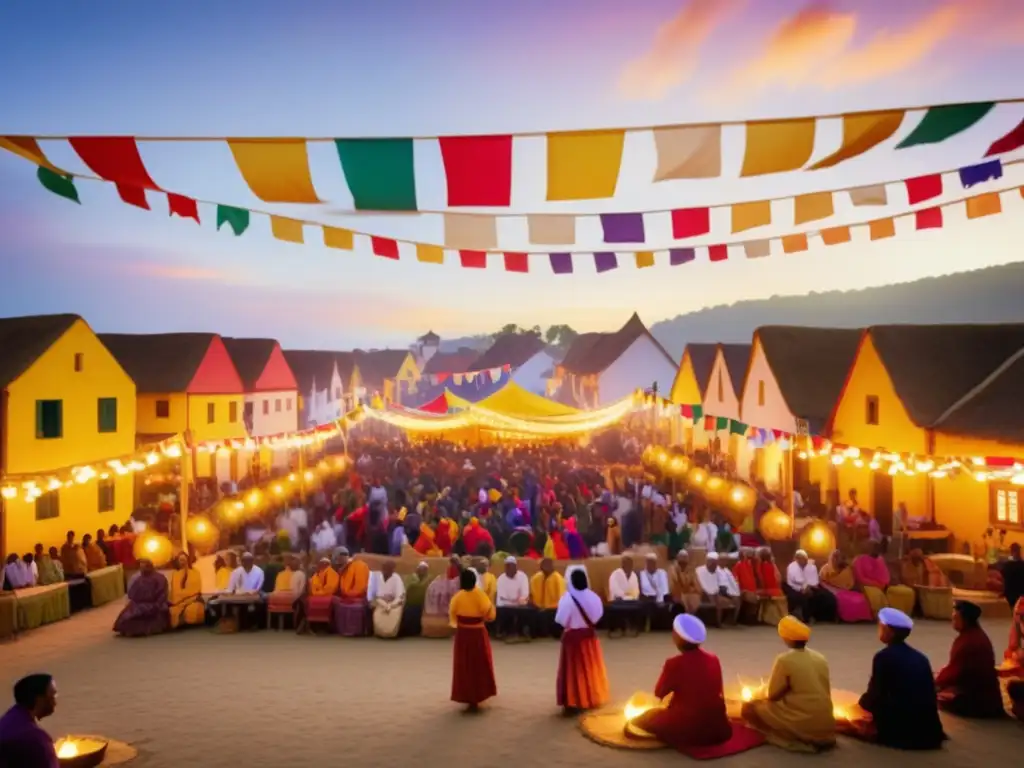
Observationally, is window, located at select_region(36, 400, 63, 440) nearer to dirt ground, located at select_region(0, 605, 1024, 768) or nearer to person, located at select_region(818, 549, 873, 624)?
dirt ground, located at select_region(0, 605, 1024, 768)

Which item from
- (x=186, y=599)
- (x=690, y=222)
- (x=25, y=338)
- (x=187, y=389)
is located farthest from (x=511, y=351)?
(x=690, y=222)

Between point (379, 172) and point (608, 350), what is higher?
point (608, 350)

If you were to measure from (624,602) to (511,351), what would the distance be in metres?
65.2

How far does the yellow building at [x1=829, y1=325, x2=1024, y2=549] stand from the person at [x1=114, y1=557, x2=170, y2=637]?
13975 millimetres

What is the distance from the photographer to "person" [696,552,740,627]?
539 inches

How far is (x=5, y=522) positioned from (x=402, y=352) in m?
55.9

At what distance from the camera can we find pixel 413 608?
1357cm

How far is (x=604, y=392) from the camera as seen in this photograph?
2058 inches

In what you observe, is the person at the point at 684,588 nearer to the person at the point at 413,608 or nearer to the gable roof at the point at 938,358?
the person at the point at 413,608

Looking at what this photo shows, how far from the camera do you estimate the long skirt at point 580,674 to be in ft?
31.5

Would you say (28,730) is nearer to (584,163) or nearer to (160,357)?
(584,163)

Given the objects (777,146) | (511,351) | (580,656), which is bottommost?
(580,656)

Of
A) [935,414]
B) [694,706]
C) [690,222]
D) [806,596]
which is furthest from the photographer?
[935,414]

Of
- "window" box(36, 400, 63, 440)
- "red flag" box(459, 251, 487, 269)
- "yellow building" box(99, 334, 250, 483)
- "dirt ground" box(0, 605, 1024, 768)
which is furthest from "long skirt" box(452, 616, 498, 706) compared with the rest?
"yellow building" box(99, 334, 250, 483)
